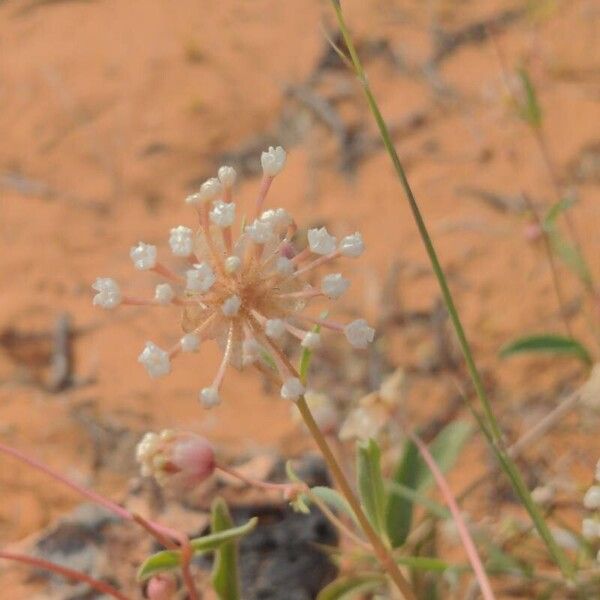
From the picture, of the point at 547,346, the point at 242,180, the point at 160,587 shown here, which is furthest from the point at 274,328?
the point at 242,180

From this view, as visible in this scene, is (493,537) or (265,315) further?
(493,537)

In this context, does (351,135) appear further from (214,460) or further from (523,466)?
(214,460)

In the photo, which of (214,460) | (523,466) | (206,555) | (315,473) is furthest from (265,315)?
(523,466)

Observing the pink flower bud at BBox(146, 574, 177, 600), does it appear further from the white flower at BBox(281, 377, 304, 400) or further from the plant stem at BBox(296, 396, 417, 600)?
the white flower at BBox(281, 377, 304, 400)

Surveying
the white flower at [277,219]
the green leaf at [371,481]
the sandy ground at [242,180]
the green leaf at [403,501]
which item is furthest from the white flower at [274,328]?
the sandy ground at [242,180]

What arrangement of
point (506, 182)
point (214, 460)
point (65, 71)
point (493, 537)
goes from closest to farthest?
point (214, 460) < point (493, 537) < point (506, 182) < point (65, 71)

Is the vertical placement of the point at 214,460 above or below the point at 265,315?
below

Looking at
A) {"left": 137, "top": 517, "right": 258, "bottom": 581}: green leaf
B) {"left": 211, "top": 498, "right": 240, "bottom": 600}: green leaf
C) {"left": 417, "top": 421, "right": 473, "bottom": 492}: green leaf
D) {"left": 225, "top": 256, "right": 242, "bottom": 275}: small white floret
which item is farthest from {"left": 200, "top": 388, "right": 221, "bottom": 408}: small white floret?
{"left": 417, "top": 421, "right": 473, "bottom": 492}: green leaf
